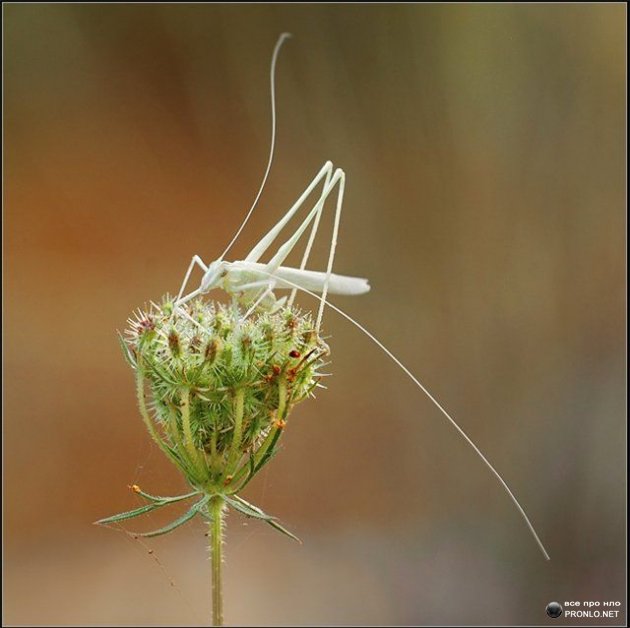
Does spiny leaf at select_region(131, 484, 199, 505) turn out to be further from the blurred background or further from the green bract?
the blurred background

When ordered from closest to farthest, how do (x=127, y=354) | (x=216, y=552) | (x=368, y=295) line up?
(x=216, y=552), (x=127, y=354), (x=368, y=295)

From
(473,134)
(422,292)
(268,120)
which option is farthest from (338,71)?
(422,292)

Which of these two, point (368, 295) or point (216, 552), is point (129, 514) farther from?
point (368, 295)

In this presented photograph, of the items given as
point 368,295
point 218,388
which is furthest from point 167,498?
point 368,295

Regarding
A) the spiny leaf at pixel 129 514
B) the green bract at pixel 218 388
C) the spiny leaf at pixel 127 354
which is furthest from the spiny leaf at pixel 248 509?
the spiny leaf at pixel 127 354

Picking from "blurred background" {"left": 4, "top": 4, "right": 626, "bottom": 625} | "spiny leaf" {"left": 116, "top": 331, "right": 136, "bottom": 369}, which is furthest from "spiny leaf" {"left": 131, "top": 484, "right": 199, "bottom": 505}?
"blurred background" {"left": 4, "top": 4, "right": 626, "bottom": 625}

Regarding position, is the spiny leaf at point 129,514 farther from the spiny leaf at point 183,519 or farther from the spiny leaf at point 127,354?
the spiny leaf at point 127,354

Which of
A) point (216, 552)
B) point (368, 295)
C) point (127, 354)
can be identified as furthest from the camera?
point (368, 295)
